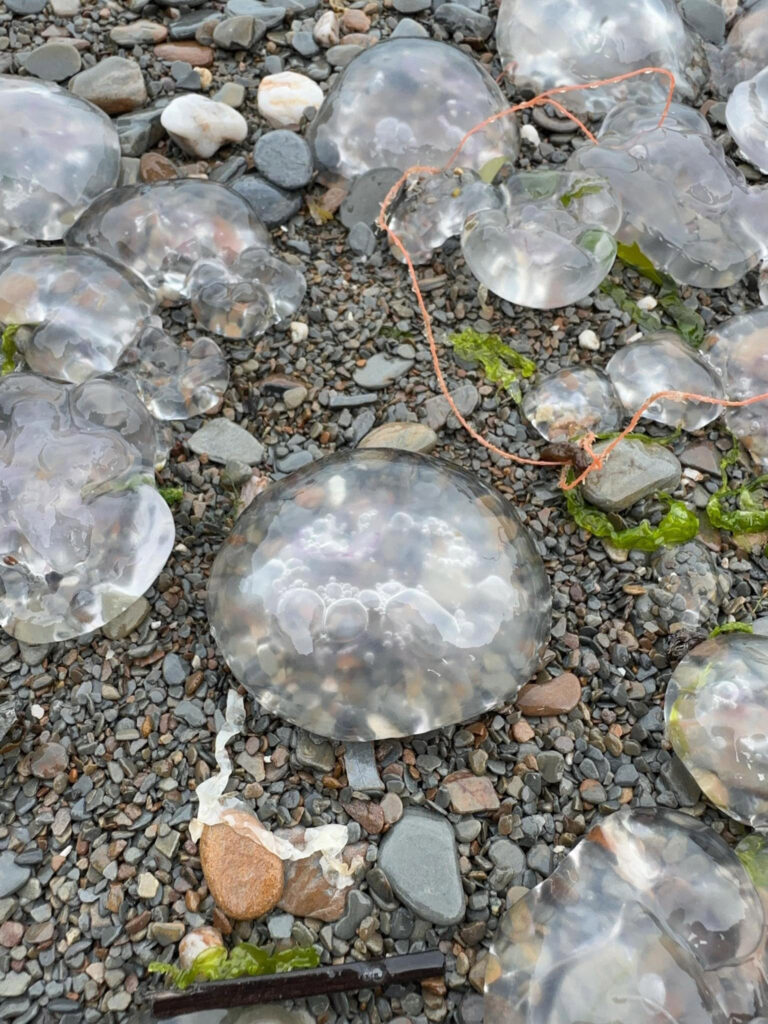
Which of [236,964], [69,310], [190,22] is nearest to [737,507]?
[236,964]

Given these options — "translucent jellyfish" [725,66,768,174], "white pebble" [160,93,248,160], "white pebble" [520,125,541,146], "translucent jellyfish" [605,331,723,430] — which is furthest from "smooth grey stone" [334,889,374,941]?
"translucent jellyfish" [725,66,768,174]

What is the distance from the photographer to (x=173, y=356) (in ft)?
9.64

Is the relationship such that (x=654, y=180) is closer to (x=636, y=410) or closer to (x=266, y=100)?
(x=636, y=410)

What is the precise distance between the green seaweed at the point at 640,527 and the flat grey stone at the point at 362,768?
0.90 meters

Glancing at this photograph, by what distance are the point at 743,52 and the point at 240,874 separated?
345 centimetres

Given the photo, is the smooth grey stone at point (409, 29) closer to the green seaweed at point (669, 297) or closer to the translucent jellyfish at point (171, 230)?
the translucent jellyfish at point (171, 230)

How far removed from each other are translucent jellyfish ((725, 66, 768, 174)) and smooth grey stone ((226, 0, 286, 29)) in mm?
1782

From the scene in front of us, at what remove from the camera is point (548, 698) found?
2449mm

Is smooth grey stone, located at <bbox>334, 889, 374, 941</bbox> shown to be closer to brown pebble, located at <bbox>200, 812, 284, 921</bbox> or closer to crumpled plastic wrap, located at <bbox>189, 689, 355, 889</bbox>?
crumpled plastic wrap, located at <bbox>189, 689, 355, 889</bbox>

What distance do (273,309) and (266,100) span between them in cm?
97

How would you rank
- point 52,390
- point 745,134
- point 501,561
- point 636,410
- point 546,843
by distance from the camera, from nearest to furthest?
point 546,843, point 501,561, point 52,390, point 636,410, point 745,134

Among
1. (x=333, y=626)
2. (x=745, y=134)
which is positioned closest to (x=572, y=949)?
(x=333, y=626)

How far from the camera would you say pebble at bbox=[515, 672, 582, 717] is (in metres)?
2.44

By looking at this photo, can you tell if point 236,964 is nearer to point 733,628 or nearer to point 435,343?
point 733,628
